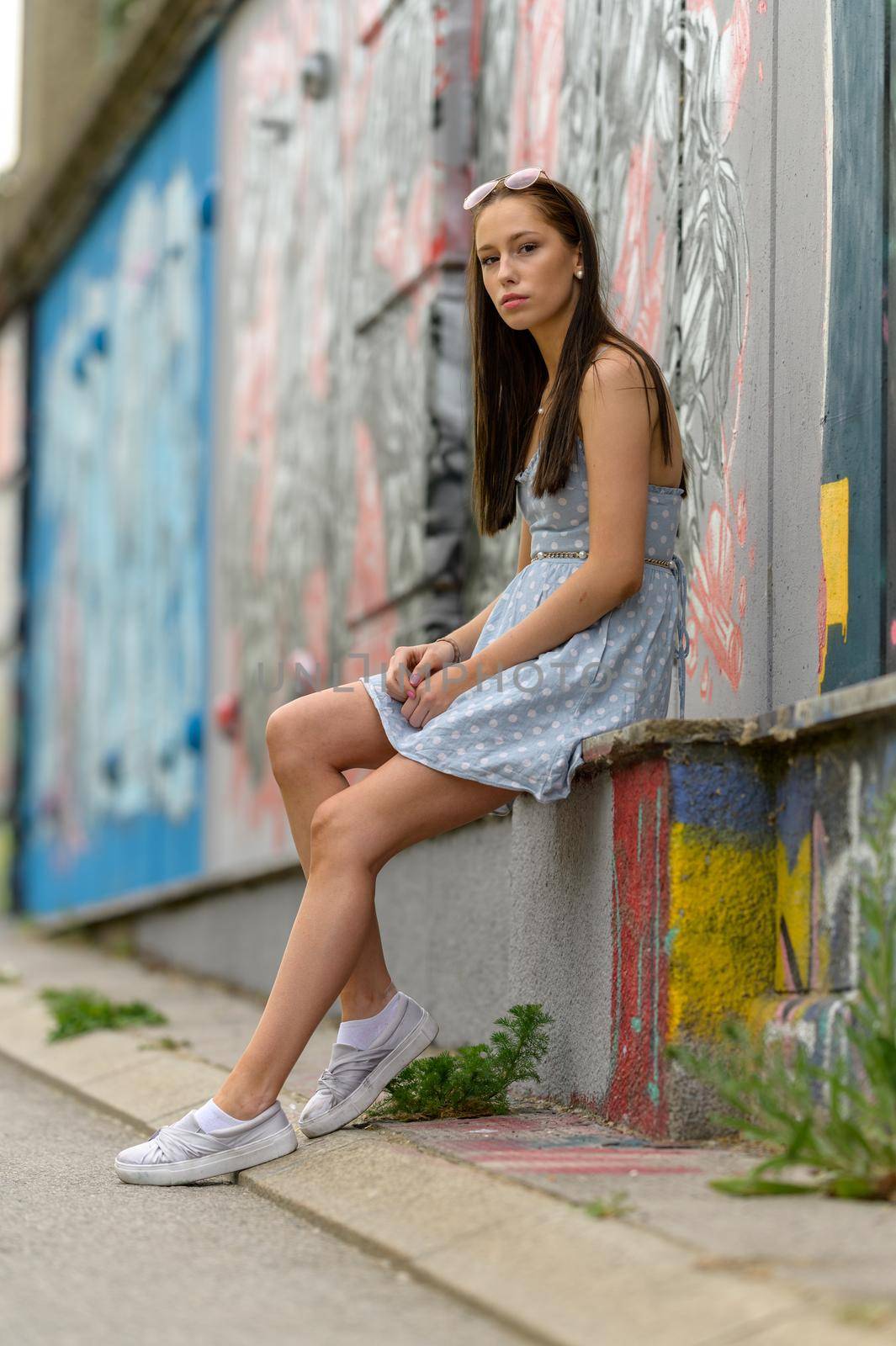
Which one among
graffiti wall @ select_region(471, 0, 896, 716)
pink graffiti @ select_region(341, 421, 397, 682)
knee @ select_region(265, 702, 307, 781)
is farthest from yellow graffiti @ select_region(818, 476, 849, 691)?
pink graffiti @ select_region(341, 421, 397, 682)

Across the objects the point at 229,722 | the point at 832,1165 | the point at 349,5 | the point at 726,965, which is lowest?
the point at 832,1165

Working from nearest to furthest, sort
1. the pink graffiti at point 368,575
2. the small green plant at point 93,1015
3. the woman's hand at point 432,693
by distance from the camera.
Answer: the woman's hand at point 432,693, the small green plant at point 93,1015, the pink graffiti at point 368,575

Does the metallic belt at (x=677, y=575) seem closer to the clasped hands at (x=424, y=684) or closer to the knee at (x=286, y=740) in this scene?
the clasped hands at (x=424, y=684)

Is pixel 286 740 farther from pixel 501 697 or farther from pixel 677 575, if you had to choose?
pixel 677 575

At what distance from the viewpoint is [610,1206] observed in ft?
8.84

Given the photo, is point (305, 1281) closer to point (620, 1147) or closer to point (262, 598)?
point (620, 1147)

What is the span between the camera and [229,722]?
840 cm

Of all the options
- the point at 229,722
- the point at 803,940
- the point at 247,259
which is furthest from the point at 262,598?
the point at 803,940

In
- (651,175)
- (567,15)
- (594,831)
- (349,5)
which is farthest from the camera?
(349,5)

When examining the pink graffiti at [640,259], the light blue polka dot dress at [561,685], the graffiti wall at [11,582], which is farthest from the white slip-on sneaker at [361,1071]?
the graffiti wall at [11,582]

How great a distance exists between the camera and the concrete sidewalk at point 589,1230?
2.25 metres

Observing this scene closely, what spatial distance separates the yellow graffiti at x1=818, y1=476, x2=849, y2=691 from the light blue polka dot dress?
28 cm

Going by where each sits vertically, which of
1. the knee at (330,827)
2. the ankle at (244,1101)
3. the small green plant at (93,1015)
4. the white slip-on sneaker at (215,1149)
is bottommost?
the small green plant at (93,1015)

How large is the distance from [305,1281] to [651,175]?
3.01 meters
